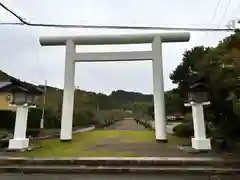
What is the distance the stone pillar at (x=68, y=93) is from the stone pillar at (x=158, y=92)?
3.87 metres

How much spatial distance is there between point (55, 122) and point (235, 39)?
719 inches

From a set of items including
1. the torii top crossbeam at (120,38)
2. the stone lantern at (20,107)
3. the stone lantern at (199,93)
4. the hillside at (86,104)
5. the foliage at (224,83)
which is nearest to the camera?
the foliage at (224,83)

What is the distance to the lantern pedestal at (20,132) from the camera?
9445mm

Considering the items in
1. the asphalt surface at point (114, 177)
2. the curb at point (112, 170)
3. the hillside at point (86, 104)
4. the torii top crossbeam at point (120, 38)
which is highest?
the torii top crossbeam at point (120, 38)

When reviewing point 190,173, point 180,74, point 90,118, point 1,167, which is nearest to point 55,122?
point 90,118

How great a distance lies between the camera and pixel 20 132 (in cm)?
962

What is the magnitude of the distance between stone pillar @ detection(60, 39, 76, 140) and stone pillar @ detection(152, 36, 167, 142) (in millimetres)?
3873

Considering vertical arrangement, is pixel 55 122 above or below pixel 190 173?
above

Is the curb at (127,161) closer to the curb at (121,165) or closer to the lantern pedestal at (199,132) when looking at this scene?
the curb at (121,165)

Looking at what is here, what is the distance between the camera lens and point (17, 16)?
9.77 metres

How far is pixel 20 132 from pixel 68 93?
3.55 m

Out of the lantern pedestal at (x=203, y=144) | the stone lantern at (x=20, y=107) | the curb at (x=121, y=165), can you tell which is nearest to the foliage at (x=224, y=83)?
the lantern pedestal at (x=203, y=144)

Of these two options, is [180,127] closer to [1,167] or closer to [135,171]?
[135,171]

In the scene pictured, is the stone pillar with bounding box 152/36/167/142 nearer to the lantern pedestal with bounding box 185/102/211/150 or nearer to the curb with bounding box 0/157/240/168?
the lantern pedestal with bounding box 185/102/211/150
